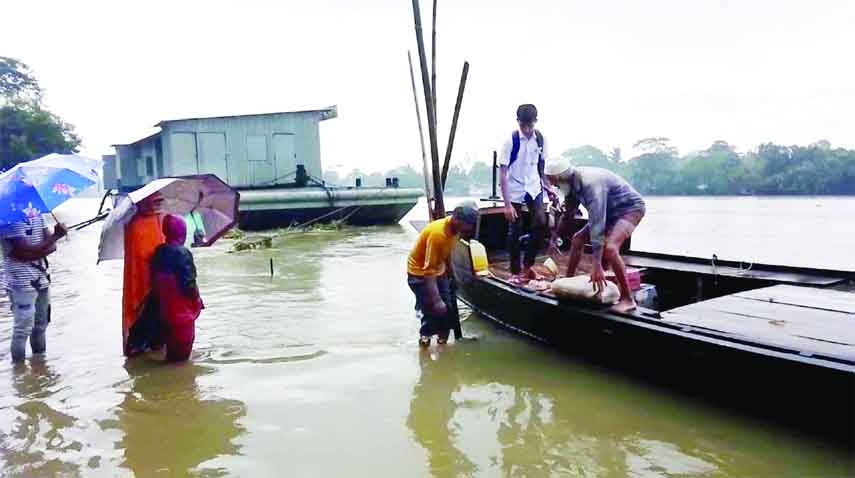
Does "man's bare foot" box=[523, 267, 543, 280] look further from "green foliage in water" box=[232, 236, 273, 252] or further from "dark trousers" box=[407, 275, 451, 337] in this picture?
"green foliage in water" box=[232, 236, 273, 252]

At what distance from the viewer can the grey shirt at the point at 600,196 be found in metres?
4.77

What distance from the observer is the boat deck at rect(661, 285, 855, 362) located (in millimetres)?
3731

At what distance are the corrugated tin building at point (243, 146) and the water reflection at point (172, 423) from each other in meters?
16.9

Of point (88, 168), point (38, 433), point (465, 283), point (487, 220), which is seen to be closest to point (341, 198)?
point (487, 220)

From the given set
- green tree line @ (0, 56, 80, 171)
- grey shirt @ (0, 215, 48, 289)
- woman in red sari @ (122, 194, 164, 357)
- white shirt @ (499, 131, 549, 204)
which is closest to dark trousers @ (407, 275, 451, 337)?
white shirt @ (499, 131, 549, 204)

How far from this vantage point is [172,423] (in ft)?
13.8

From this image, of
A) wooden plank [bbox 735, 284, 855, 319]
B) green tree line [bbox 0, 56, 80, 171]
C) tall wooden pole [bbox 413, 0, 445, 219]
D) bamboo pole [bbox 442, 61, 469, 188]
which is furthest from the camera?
green tree line [bbox 0, 56, 80, 171]

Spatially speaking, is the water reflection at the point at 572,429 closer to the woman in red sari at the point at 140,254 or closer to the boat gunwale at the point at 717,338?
the boat gunwale at the point at 717,338

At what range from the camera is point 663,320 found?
4.37 meters

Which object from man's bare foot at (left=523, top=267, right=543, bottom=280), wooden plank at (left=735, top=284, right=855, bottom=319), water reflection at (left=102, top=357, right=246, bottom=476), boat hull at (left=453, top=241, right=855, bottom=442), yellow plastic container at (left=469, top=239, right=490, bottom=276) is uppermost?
yellow plastic container at (left=469, top=239, right=490, bottom=276)

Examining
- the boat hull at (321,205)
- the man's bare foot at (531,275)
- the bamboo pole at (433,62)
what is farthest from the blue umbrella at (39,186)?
the boat hull at (321,205)

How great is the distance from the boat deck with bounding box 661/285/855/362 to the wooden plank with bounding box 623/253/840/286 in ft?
1.39

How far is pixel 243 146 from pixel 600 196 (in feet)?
61.0

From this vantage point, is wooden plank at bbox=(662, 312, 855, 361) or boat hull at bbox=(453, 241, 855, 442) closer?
boat hull at bbox=(453, 241, 855, 442)
